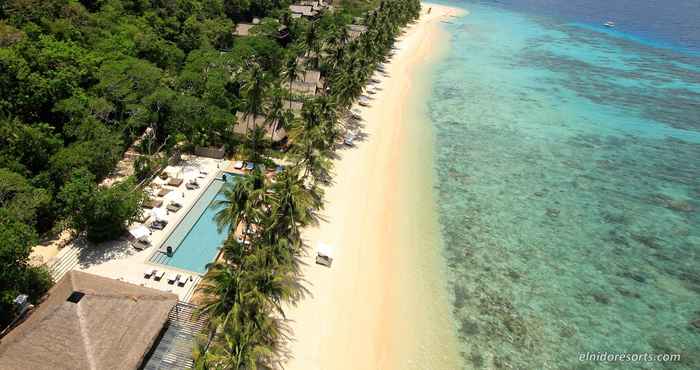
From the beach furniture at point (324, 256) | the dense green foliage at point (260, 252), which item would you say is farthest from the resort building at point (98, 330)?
the beach furniture at point (324, 256)

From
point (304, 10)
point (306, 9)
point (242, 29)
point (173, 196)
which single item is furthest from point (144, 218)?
point (306, 9)

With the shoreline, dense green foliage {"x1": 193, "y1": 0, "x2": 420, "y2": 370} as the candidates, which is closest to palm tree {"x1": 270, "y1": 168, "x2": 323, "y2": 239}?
dense green foliage {"x1": 193, "y1": 0, "x2": 420, "y2": 370}

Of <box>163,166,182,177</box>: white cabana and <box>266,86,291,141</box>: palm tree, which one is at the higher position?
<box>266,86,291,141</box>: palm tree

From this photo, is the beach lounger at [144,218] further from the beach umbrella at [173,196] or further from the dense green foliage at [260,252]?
the dense green foliage at [260,252]

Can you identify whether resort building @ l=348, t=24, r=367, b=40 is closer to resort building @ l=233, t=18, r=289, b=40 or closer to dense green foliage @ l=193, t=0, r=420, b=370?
resort building @ l=233, t=18, r=289, b=40

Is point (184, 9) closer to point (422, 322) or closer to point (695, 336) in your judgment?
point (422, 322)

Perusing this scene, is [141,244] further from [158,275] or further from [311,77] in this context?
[311,77]

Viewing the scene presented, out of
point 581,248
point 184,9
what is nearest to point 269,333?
point 581,248
